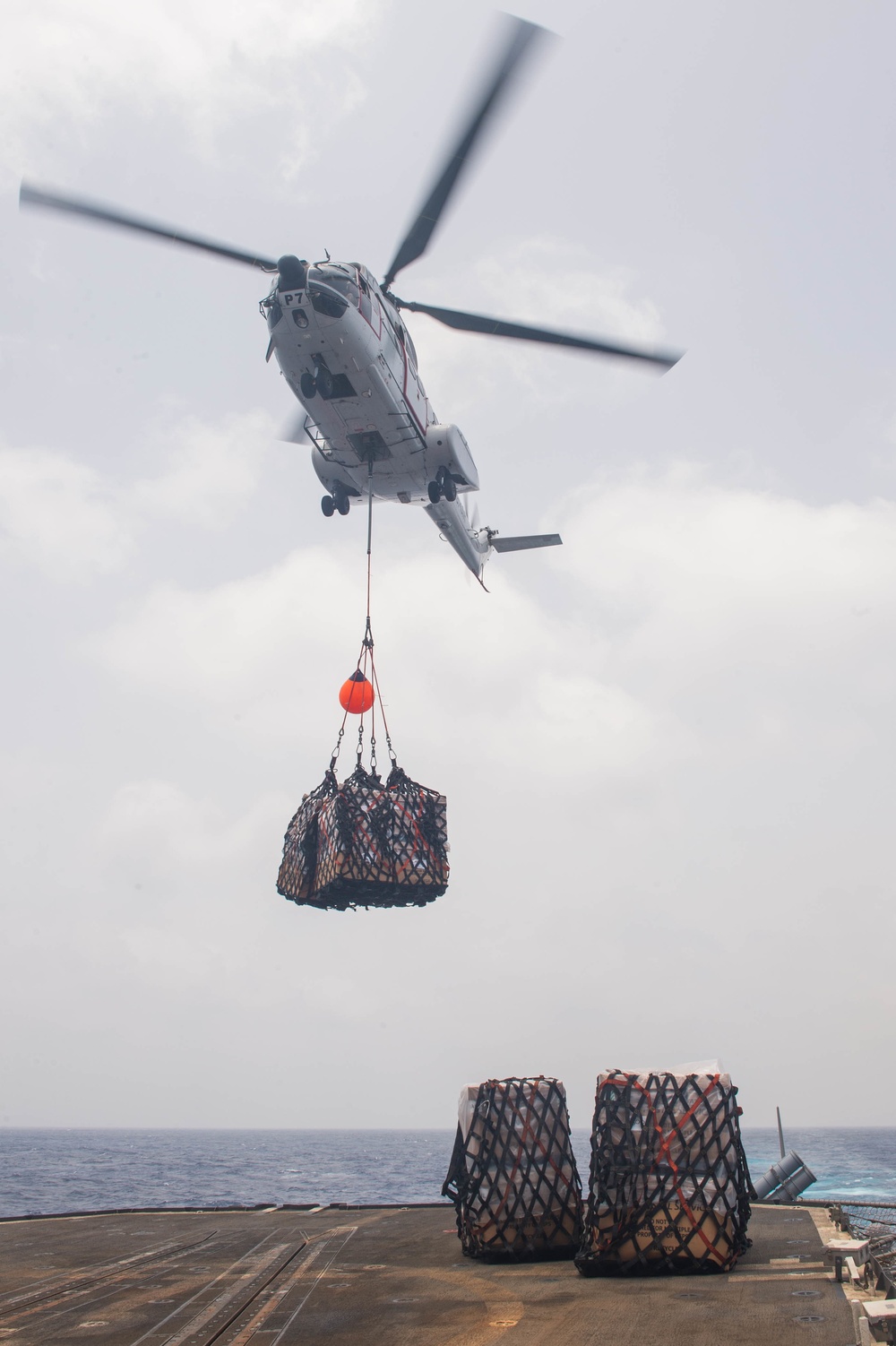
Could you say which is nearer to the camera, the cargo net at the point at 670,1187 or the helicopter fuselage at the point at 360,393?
the cargo net at the point at 670,1187

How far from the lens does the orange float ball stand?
1889cm

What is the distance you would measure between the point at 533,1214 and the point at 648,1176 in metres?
3.04

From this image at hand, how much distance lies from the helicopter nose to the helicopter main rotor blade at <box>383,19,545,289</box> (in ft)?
8.63

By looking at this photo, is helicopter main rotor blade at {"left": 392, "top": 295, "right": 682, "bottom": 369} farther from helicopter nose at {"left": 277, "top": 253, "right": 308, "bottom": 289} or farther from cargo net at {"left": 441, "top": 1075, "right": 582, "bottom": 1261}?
cargo net at {"left": 441, "top": 1075, "right": 582, "bottom": 1261}

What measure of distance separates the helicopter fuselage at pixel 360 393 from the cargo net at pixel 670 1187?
14.5m

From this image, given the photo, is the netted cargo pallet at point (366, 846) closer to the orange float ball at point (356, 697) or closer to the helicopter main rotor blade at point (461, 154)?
the orange float ball at point (356, 697)

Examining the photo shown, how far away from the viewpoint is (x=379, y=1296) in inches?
559

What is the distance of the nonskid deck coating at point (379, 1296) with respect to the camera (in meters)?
11.6

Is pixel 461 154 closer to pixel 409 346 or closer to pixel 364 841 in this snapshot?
pixel 409 346

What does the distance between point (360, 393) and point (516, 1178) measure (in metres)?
15.6

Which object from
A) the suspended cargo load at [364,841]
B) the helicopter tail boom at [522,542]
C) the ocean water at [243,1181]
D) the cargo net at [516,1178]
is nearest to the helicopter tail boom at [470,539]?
the helicopter tail boom at [522,542]

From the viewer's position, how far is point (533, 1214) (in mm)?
17109

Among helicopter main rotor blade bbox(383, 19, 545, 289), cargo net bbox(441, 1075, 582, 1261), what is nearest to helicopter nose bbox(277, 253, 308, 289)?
helicopter main rotor blade bbox(383, 19, 545, 289)

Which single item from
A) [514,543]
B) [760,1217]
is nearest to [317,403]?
[514,543]
